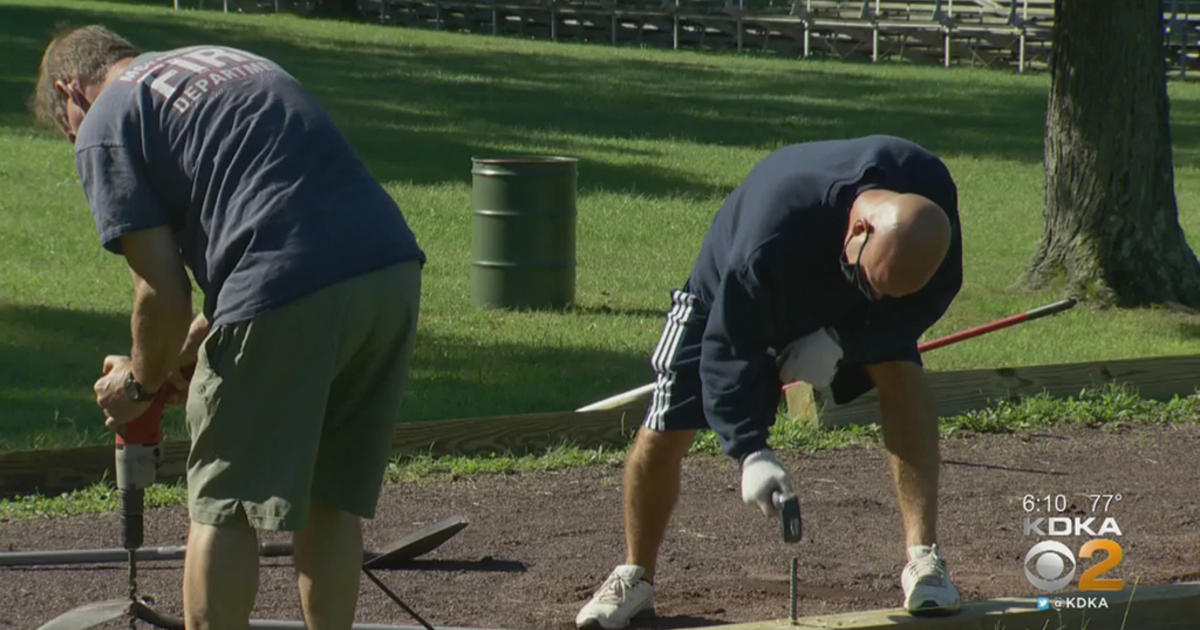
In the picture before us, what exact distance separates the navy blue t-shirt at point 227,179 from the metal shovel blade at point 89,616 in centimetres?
104

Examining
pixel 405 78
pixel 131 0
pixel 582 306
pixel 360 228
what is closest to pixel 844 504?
pixel 360 228

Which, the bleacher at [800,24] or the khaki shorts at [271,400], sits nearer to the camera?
the khaki shorts at [271,400]

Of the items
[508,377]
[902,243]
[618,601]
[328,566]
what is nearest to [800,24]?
[508,377]

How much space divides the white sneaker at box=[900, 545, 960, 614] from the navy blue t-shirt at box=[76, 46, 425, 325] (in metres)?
1.75

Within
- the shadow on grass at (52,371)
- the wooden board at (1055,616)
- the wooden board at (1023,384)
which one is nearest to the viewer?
the wooden board at (1055,616)

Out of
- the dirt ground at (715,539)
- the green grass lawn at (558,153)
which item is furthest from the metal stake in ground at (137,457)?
the green grass lawn at (558,153)

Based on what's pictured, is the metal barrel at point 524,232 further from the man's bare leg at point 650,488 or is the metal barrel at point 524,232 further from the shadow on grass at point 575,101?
the shadow on grass at point 575,101

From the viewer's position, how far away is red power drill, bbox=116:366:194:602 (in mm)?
4066

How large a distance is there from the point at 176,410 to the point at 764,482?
161 inches

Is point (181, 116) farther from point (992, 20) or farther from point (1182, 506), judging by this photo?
point (992, 20)

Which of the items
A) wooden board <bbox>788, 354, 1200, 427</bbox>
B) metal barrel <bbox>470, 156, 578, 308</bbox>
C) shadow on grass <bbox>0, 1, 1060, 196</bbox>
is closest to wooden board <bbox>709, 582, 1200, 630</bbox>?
wooden board <bbox>788, 354, 1200, 427</bbox>

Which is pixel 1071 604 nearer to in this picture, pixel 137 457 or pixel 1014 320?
pixel 1014 320

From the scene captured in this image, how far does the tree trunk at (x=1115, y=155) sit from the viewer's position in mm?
10211

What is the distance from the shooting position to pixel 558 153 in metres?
17.7
